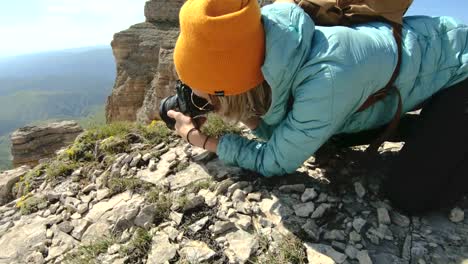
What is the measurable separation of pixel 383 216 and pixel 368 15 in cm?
196

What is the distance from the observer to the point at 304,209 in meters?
3.92

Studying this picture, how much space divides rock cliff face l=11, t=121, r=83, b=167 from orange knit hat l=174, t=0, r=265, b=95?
19.6 metres

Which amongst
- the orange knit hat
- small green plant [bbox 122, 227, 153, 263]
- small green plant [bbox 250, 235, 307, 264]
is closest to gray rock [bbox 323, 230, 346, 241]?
small green plant [bbox 250, 235, 307, 264]

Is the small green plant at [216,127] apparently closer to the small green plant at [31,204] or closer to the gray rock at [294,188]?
the gray rock at [294,188]

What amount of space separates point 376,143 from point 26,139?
2185cm

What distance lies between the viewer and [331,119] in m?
3.28

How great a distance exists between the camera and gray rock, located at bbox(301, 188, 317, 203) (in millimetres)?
4051

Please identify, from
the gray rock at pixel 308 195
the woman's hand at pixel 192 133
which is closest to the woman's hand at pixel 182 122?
the woman's hand at pixel 192 133

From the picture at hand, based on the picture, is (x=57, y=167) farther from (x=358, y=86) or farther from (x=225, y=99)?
(x=358, y=86)

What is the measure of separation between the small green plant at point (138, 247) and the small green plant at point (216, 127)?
6.26 feet

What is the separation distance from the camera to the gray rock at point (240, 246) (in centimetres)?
350

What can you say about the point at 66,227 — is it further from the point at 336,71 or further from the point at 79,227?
the point at 336,71

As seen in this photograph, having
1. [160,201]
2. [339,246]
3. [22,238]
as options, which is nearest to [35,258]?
[22,238]

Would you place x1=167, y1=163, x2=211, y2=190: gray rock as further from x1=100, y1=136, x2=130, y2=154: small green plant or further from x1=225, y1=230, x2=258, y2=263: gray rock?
x1=100, y1=136, x2=130, y2=154: small green plant
